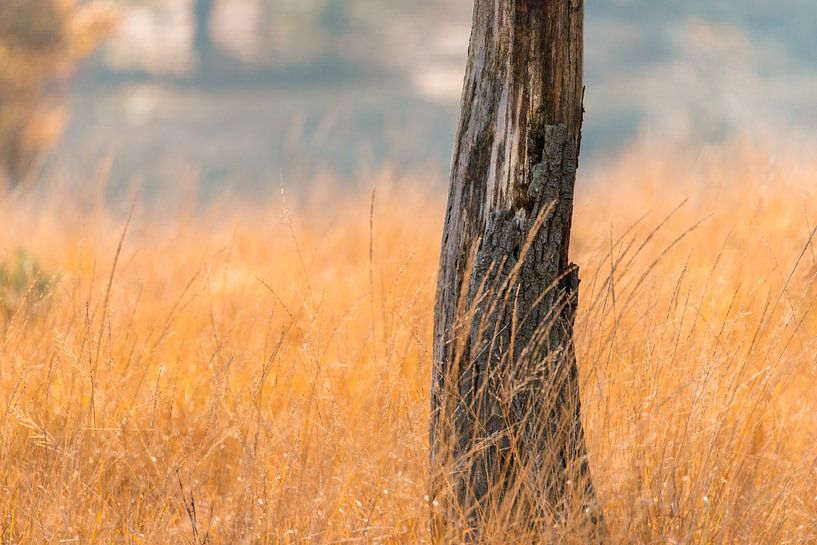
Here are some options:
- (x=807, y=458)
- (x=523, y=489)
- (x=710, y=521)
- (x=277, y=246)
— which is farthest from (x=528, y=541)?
(x=277, y=246)

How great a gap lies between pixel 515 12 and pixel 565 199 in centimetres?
49

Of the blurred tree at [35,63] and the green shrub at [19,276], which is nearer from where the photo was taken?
the green shrub at [19,276]

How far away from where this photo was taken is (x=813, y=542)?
237 cm

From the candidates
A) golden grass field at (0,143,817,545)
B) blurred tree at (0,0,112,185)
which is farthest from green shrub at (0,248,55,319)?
blurred tree at (0,0,112,185)

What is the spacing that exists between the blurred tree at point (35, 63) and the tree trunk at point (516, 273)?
9.43 metres

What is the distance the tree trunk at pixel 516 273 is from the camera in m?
2.20

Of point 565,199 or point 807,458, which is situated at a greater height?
point 565,199

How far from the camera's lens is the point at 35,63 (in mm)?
10734

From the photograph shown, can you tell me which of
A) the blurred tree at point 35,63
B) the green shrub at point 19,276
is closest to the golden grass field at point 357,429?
the green shrub at point 19,276

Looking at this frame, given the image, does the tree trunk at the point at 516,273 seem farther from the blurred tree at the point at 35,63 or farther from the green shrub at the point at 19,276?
the blurred tree at the point at 35,63

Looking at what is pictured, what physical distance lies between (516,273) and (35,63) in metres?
10.1

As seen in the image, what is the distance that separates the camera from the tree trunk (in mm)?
2201

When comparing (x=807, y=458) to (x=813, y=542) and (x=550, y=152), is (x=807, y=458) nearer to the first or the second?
(x=813, y=542)

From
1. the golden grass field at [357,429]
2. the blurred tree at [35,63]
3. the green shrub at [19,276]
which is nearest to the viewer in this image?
the golden grass field at [357,429]
